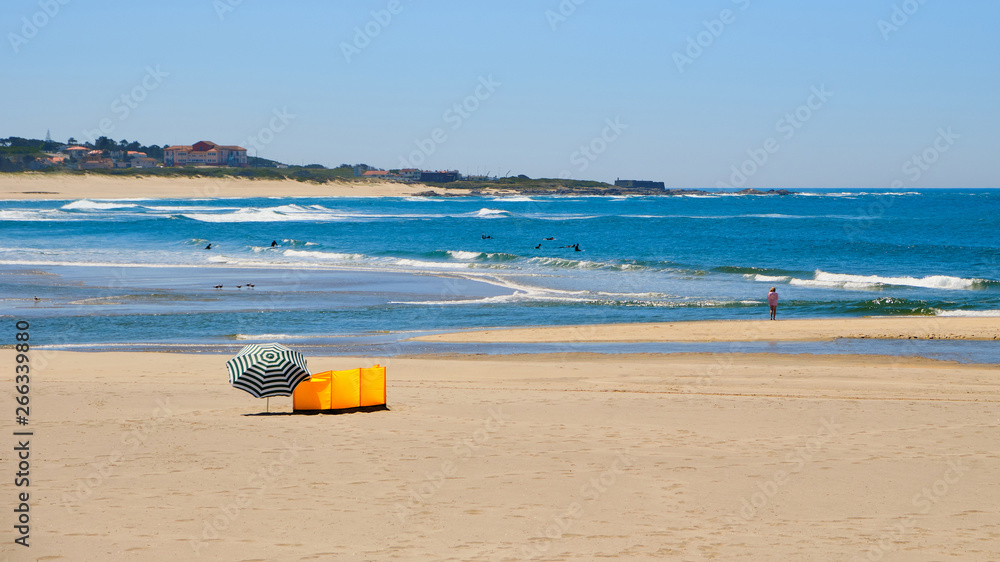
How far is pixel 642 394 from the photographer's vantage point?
13.7 meters

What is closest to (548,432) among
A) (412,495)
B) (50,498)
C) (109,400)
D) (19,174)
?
(412,495)

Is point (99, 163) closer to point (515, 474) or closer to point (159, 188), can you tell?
→ point (159, 188)

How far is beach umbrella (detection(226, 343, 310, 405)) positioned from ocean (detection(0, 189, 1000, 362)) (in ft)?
24.4

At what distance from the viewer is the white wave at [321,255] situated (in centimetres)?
4809

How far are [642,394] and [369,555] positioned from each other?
25.3 ft

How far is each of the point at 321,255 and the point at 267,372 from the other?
1526 inches

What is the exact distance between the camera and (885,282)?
33.6 m

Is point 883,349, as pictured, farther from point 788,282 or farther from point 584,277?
point 584,277

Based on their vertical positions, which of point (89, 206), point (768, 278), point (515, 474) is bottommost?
point (89, 206)

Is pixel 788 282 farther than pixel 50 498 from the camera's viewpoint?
Yes

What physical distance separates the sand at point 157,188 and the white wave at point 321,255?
87026 millimetres

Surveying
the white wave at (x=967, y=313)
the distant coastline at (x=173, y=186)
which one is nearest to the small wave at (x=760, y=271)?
the white wave at (x=967, y=313)

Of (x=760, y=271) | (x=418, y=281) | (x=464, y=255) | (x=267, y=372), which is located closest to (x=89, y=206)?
(x=464, y=255)

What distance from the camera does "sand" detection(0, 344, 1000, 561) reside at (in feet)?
23.2
